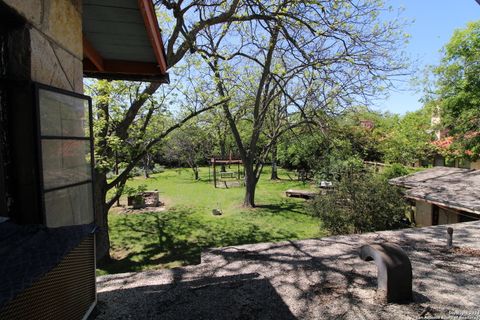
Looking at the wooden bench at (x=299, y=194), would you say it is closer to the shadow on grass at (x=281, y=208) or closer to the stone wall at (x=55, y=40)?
the shadow on grass at (x=281, y=208)

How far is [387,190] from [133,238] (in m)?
9.39

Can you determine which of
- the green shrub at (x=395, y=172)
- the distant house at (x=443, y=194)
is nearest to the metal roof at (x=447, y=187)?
the distant house at (x=443, y=194)

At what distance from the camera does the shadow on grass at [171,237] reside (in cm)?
875

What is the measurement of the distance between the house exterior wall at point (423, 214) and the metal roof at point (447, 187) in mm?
970

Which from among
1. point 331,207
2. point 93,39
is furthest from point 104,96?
point 331,207

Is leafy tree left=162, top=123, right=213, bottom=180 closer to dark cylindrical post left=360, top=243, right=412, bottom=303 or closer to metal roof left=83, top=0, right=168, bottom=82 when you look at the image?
metal roof left=83, top=0, right=168, bottom=82

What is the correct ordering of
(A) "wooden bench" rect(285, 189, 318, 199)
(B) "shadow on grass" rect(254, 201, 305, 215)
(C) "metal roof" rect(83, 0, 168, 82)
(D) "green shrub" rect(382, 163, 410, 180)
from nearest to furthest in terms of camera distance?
(C) "metal roof" rect(83, 0, 168, 82), (B) "shadow on grass" rect(254, 201, 305, 215), (D) "green shrub" rect(382, 163, 410, 180), (A) "wooden bench" rect(285, 189, 318, 199)

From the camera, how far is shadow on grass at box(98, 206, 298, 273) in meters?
8.75

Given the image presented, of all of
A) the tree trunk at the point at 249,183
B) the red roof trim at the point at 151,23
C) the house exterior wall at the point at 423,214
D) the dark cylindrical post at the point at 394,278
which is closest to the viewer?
the red roof trim at the point at 151,23

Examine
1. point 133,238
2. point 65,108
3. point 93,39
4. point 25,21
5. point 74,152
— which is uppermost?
point 93,39

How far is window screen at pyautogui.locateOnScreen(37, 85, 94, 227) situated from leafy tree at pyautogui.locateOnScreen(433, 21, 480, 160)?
17.7 m

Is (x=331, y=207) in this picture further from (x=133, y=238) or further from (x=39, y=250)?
(x=39, y=250)

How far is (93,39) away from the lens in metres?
3.48

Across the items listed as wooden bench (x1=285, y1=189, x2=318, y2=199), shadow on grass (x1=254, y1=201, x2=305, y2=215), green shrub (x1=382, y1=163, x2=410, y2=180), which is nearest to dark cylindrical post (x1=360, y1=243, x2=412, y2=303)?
shadow on grass (x1=254, y1=201, x2=305, y2=215)
